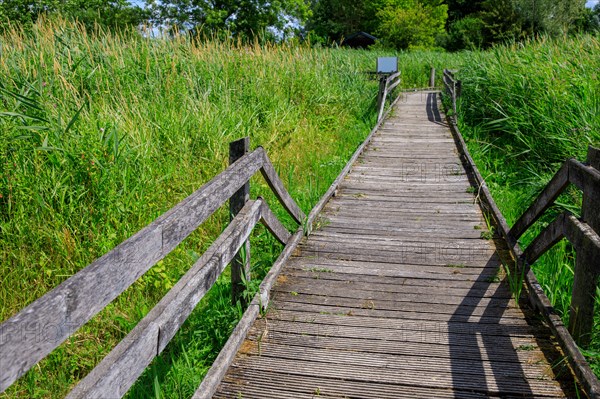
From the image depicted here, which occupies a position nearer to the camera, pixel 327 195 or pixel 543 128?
pixel 327 195

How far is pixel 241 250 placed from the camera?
3.37 metres

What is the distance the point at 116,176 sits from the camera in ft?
13.4

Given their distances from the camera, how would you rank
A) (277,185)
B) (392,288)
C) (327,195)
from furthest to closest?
(327,195), (277,185), (392,288)

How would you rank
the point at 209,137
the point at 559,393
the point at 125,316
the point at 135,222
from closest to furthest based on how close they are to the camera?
1. the point at 559,393
2. the point at 125,316
3. the point at 135,222
4. the point at 209,137

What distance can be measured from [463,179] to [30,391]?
561 centimetres

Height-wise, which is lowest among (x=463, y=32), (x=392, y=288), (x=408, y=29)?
(x=392, y=288)

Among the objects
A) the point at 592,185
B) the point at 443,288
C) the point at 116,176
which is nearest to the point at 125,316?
the point at 116,176

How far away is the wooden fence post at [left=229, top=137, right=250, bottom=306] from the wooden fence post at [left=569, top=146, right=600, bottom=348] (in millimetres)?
1951

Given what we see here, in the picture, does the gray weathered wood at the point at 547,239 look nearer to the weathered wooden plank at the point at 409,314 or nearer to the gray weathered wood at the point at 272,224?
the weathered wooden plank at the point at 409,314

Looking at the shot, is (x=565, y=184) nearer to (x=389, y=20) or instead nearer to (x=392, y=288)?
(x=392, y=288)

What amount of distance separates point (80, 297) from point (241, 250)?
187 centimetres

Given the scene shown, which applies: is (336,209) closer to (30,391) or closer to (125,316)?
(125,316)

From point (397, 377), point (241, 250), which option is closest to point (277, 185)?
point (241, 250)

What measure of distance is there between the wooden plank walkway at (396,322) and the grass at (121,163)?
1.20 feet
